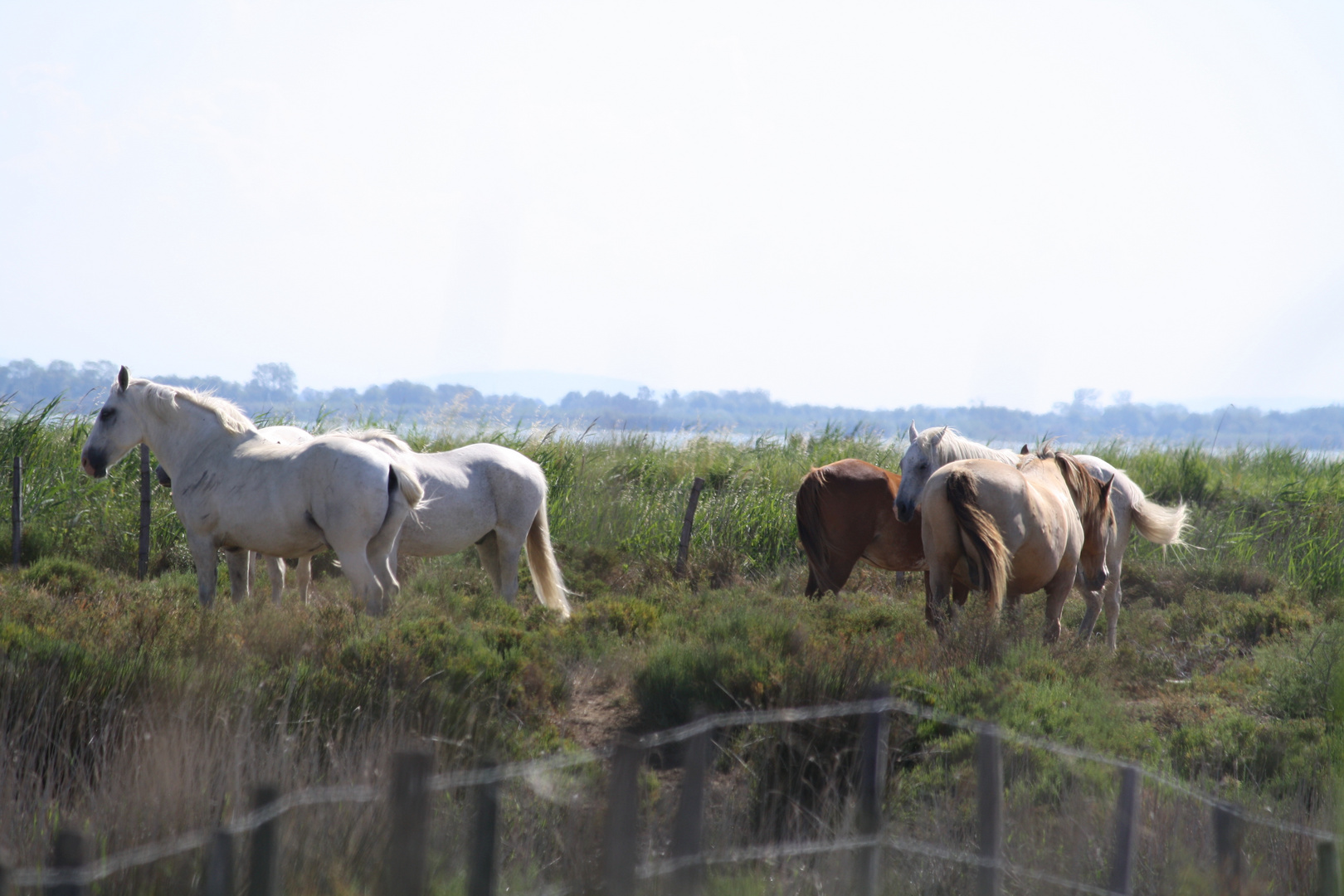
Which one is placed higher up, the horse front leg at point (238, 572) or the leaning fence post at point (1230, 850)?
the leaning fence post at point (1230, 850)

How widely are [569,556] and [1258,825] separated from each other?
24.7ft

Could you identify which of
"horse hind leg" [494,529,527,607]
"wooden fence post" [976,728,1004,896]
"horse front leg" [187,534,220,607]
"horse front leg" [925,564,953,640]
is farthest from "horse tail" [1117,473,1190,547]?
"horse front leg" [187,534,220,607]

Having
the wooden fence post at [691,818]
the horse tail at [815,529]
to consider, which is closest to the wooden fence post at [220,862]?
the wooden fence post at [691,818]

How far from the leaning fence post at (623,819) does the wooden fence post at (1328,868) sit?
6.43 feet

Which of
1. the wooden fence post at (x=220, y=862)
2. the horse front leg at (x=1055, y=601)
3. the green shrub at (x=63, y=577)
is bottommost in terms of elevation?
the green shrub at (x=63, y=577)

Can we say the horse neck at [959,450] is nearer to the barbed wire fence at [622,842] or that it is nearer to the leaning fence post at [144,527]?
the barbed wire fence at [622,842]

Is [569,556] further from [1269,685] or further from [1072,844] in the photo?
[1072,844]

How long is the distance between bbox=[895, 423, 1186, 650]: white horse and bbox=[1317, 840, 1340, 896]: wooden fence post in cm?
469

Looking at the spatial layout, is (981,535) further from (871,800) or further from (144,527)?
(144,527)

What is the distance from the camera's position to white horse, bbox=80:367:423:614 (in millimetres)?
6434

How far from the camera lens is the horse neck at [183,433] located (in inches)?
271

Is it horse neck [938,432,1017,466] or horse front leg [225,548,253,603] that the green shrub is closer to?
horse front leg [225,548,253,603]

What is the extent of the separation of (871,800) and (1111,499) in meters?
6.40

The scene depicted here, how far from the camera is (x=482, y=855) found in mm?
2457
